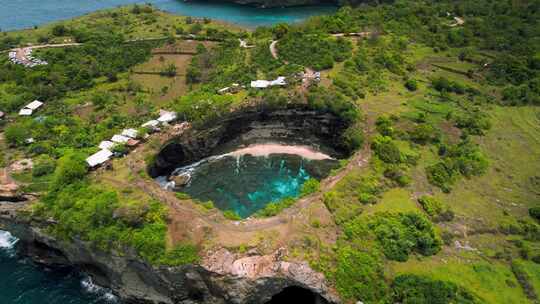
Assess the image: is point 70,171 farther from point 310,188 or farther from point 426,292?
point 426,292

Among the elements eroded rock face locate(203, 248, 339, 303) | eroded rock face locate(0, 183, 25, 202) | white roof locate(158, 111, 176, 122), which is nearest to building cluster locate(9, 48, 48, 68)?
white roof locate(158, 111, 176, 122)

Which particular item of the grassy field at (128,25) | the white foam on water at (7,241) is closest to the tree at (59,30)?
the grassy field at (128,25)

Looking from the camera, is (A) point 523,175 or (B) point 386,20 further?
(B) point 386,20

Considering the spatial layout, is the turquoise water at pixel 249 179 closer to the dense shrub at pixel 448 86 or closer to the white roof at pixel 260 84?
the white roof at pixel 260 84

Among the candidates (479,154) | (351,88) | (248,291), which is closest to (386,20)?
(351,88)

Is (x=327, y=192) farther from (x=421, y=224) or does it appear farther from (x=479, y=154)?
(x=479, y=154)

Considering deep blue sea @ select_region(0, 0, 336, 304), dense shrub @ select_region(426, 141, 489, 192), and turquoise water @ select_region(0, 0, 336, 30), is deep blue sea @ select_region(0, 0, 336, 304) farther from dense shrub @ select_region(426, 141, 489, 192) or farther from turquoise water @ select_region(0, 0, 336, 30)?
dense shrub @ select_region(426, 141, 489, 192)
